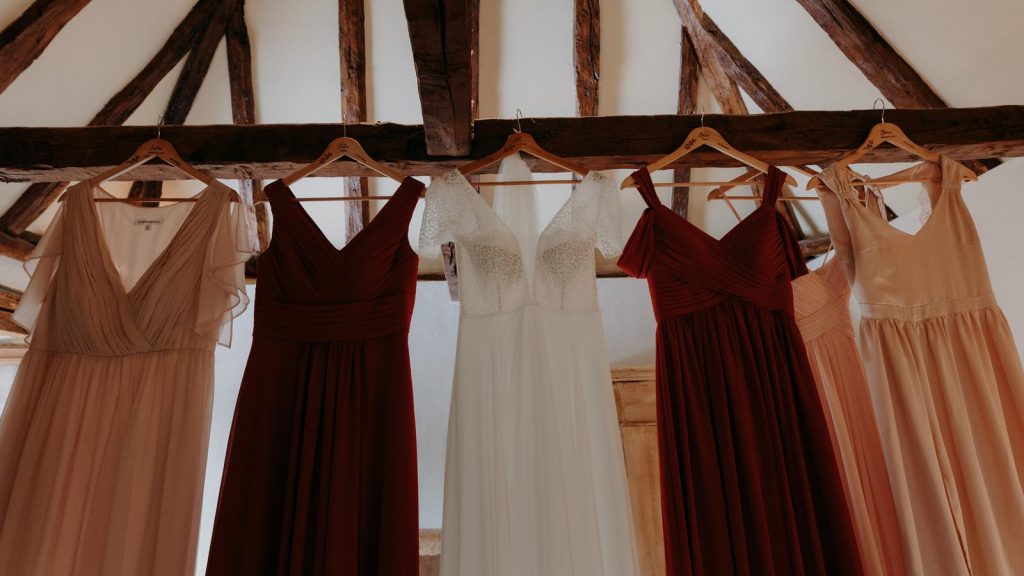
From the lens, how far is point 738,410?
1381mm

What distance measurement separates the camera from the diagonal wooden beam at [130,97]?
3.35 meters

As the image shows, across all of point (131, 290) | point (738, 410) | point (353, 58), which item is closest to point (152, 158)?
point (131, 290)

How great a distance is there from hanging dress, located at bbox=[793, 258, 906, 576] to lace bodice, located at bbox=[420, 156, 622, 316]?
0.62m

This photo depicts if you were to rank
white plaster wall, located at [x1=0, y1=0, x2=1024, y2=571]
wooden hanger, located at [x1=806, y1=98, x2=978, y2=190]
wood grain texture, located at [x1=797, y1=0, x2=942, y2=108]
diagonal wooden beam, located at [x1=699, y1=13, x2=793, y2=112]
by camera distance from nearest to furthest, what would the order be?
wooden hanger, located at [x1=806, y1=98, x2=978, y2=190] < white plaster wall, located at [x1=0, y1=0, x2=1024, y2=571] < wood grain texture, located at [x1=797, y1=0, x2=942, y2=108] < diagonal wooden beam, located at [x1=699, y1=13, x2=793, y2=112]

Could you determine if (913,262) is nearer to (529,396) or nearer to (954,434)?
(954,434)

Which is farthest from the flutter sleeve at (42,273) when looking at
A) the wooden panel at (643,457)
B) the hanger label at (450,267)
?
the wooden panel at (643,457)

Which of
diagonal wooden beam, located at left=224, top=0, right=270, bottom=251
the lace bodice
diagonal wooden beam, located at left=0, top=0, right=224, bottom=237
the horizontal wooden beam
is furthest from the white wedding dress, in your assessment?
diagonal wooden beam, located at left=0, top=0, right=224, bottom=237

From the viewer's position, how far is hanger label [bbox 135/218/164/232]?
1856 millimetres

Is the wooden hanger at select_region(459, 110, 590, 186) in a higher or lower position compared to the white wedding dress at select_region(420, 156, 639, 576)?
higher

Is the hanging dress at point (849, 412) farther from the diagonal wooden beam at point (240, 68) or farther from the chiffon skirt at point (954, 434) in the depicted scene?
the diagonal wooden beam at point (240, 68)

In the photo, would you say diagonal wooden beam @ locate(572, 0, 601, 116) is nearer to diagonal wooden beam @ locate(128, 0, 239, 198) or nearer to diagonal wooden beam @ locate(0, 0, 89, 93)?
diagonal wooden beam @ locate(128, 0, 239, 198)

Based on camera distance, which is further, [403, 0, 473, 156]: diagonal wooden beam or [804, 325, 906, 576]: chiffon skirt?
[804, 325, 906, 576]: chiffon skirt

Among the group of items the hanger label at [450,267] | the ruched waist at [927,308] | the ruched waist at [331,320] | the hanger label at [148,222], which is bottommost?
the ruched waist at [331,320]

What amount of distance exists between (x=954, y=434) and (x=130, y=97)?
13.0 feet
